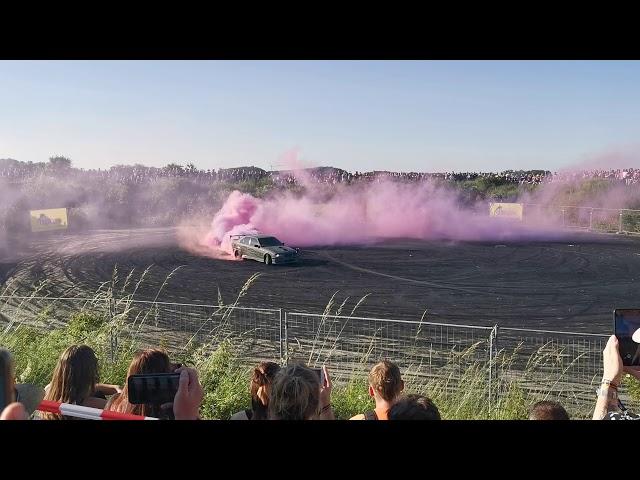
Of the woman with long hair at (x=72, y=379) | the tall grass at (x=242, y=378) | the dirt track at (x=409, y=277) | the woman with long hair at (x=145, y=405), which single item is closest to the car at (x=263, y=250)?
the dirt track at (x=409, y=277)

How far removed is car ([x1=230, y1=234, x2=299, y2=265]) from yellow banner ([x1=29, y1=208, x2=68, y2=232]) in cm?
1975

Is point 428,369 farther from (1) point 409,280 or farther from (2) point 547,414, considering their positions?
(1) point 409,280

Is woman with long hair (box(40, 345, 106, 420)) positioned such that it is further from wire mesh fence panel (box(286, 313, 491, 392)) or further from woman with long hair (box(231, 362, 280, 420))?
wire mesh fence panel (box(286, 313, 491, 392))

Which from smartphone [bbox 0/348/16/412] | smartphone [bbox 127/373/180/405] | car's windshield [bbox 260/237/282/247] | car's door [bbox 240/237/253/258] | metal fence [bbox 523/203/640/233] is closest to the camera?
smartphone [bbox 0/348/16/412]

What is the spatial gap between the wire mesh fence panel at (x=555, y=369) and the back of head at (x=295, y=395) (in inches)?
194

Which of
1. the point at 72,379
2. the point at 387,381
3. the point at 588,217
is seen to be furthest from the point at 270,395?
the point at 588,217

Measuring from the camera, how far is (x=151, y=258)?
29.2 m

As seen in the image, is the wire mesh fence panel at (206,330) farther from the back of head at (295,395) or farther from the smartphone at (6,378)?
the back of head at (295,395)

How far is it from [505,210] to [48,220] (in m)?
34.0

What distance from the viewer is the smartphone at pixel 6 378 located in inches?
114

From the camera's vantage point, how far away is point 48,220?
43.0m

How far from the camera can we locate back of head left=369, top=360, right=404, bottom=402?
3.89 metres

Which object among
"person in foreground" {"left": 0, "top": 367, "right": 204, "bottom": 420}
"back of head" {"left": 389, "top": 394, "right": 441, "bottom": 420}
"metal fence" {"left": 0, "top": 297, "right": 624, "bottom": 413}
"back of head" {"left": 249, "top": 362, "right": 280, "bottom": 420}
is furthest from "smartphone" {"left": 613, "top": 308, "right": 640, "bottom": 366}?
"metal fence" {"left": 0, "top": 297, "right": 624, "bottom": 413}

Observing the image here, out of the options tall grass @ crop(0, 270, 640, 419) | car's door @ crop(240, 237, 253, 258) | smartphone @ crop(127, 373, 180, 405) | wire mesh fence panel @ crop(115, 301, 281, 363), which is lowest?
wire mesh fence panel @ crop(115, 301, 281, 363)
